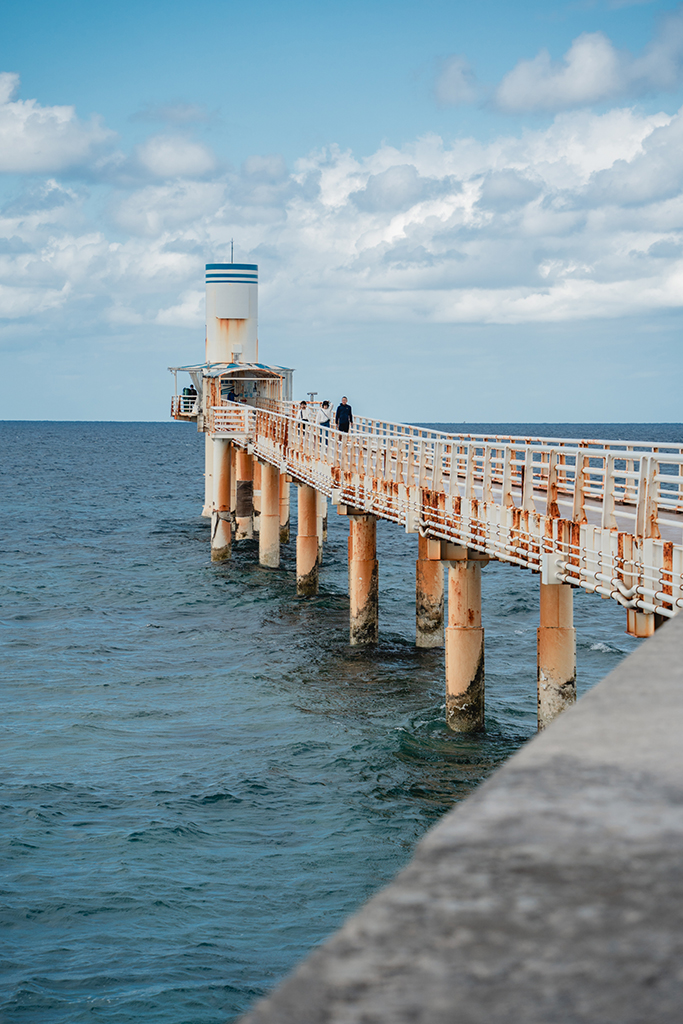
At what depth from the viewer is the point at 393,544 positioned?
49.7 m

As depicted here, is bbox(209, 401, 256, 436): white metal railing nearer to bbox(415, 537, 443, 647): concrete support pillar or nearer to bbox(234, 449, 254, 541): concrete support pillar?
bbox(234, 449, 254, 541): concrete support pillar

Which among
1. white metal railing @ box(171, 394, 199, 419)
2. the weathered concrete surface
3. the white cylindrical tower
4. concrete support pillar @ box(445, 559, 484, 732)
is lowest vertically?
concrete support pillar @ box(445, 559, 484, 732)

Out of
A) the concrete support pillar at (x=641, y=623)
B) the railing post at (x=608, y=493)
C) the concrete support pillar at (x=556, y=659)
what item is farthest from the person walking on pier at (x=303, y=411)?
the concrete support pillar at (x=641, y=623)

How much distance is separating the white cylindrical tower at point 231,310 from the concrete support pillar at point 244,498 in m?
7.44

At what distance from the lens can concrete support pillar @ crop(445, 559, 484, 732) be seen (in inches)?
706

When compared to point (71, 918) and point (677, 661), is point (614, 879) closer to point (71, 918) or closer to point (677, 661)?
point (677, 661)

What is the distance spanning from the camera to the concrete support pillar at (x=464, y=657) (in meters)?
17.9

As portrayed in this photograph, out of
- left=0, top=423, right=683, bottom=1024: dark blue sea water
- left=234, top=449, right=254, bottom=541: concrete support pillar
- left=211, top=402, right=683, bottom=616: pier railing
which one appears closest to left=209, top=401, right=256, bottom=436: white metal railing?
left=234, top=449, right=254, bottom=541: concrete support pillar

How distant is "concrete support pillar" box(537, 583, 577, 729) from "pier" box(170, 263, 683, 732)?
0.07 ft

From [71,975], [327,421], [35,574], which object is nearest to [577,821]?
[71,975]

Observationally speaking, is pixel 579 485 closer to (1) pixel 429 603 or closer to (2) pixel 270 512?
(1) pixel 429 603

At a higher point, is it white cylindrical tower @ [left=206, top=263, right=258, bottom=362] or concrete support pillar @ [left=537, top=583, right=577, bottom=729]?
white cylindrical tower @ [left=206, top=263, right=258, bottom=362]

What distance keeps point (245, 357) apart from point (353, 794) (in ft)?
109

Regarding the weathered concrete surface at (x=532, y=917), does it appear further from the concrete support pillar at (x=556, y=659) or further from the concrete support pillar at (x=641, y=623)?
the concrete support pillar at (x=556, y=659)
